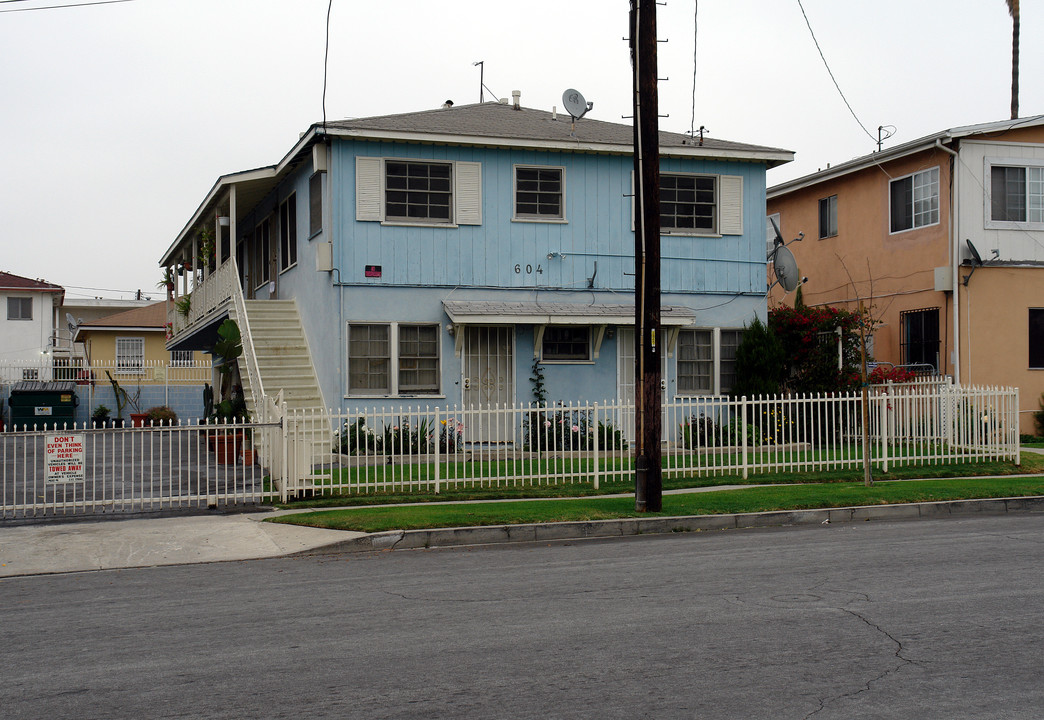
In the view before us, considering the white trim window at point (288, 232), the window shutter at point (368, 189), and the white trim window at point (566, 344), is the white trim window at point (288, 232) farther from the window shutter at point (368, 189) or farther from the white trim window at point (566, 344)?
the white trim window at point (566, 344)

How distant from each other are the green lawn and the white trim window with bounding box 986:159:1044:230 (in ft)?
27.6

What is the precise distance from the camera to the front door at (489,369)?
19734 mm

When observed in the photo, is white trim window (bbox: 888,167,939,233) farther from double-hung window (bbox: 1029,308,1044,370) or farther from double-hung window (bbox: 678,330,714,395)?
double-hung window (bbox: 678,330,714,395)

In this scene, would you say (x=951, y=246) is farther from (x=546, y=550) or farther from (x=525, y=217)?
(x=546, y=550)

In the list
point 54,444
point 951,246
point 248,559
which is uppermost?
point 951,246

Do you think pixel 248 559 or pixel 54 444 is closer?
pixel 248 559

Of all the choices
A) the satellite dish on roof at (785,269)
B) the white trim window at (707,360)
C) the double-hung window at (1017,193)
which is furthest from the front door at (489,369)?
the double-hung window at (1017,193)

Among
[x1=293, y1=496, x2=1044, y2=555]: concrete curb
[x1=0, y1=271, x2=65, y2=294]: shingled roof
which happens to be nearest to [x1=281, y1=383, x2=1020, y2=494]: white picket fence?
[x1=293, y1=496, x2=1044, y2=555]: concrete curb

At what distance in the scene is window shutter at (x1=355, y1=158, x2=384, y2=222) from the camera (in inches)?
744

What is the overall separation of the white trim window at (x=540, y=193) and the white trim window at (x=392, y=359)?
301 centimetres

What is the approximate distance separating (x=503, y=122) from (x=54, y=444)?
11656 millimetres

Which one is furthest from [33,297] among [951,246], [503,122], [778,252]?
[951,246]

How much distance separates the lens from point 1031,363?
71.8 feet

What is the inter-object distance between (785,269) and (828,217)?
4938 millimetres
